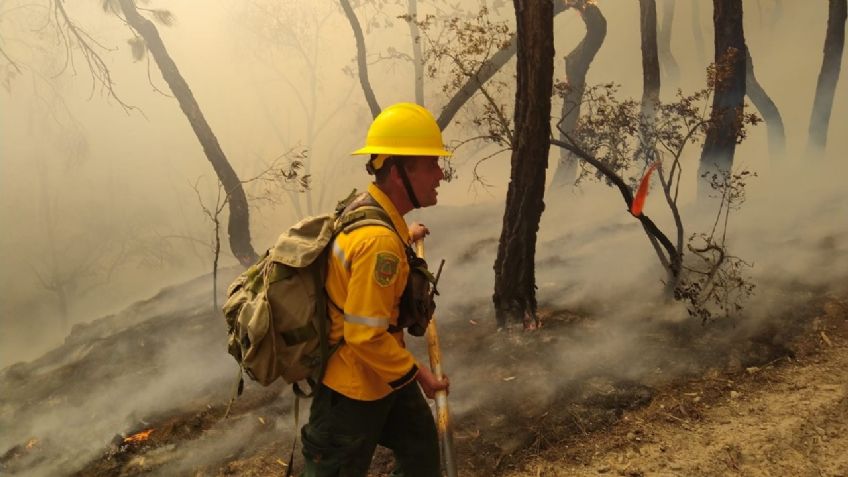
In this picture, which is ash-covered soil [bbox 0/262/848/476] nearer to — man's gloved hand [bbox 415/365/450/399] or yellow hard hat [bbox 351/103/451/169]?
man's gloved hand [bbox 415/365/450/399]

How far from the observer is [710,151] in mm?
4270

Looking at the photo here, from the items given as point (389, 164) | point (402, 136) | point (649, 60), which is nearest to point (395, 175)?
point (389, 164)

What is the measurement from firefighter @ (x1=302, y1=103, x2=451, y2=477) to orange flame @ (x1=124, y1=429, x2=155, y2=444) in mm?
2810

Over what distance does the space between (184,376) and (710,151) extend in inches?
199

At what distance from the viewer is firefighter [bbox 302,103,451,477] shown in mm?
1642

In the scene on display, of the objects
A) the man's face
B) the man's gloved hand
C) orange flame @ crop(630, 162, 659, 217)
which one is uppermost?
the man's face

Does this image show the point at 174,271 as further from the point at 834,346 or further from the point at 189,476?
A: the point at 834,346

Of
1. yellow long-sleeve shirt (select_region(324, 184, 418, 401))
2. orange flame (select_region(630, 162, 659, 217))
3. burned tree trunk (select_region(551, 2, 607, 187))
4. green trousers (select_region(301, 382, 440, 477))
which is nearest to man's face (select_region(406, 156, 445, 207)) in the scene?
yellow long-sleeve shirt (select_region(324, 184, 418, 401))

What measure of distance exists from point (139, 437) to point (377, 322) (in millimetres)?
3440

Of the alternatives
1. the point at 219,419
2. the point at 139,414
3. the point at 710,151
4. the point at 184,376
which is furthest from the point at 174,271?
the point at 710,151

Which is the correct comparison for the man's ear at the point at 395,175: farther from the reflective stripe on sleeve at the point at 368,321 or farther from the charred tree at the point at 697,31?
the charred tree at the point at 697,31

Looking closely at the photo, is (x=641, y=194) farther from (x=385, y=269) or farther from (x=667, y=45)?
(x=385, y=269)

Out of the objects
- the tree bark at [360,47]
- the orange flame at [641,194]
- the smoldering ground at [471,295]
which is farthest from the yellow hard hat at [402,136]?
the tree bark at [360,47]

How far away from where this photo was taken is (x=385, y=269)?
5.38ft
